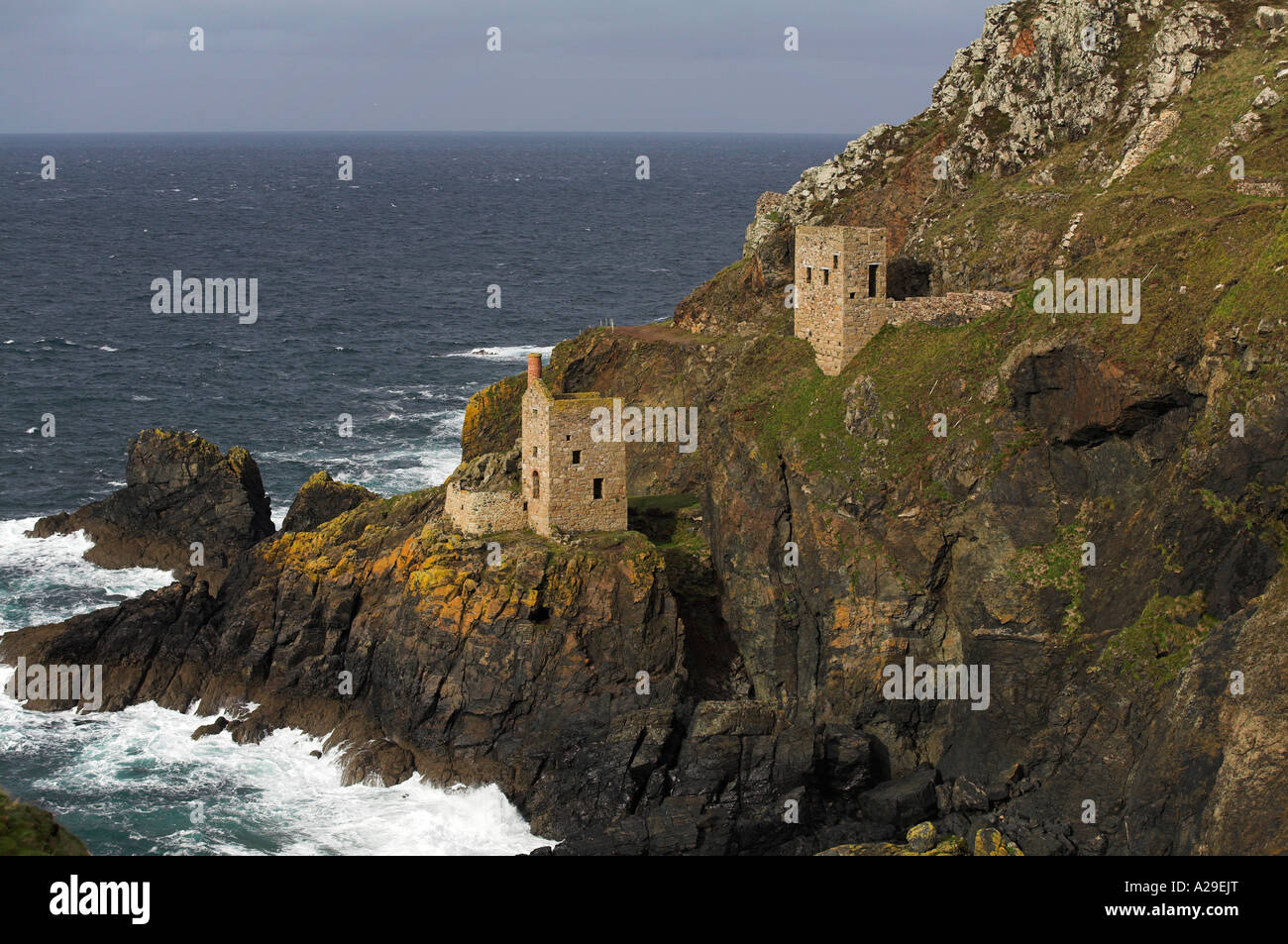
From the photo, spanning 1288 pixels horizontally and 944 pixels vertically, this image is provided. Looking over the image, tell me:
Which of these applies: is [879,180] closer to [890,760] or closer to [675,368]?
[675,368]

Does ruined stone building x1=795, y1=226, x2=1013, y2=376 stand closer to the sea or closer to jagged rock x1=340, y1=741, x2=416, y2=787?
jagged rock x1=340, y1=741, x2=416, y2=787

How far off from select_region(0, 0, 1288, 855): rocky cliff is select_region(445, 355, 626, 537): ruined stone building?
3.89ft

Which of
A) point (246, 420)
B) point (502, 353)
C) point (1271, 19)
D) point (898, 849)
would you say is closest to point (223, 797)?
point (898, 849)

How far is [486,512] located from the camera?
65.0m

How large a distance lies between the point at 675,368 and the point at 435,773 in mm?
27800

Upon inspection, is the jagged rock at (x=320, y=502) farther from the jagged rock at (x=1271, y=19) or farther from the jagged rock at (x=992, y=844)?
the jagged rock at (x=1271, y=19)

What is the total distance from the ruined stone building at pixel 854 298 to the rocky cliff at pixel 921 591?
89 cm

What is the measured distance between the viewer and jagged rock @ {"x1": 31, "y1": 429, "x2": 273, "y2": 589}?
83000 mm

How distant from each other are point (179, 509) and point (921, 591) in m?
42.3

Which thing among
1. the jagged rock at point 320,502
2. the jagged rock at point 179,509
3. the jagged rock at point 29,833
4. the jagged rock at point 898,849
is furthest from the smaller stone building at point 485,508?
the jagged rock at point 29,833

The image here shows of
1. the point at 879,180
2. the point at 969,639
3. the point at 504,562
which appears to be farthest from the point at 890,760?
the point at 879,180

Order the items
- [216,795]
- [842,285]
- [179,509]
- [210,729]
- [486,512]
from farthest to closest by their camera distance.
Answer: [179,509]
[842,285]
[210,729]
[486,512]
[216,795]

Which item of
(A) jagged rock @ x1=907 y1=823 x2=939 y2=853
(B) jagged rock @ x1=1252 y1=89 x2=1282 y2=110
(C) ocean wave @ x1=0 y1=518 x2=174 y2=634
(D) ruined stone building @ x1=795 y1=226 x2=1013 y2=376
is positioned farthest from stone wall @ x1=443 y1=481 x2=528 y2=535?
(B) jagged rock @ x1=1252 y1=89 x2=1282 y2=110

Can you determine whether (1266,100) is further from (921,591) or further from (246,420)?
(246,420)
